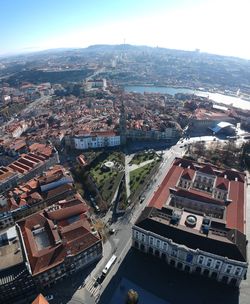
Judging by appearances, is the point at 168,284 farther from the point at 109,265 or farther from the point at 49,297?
the point at 49,297

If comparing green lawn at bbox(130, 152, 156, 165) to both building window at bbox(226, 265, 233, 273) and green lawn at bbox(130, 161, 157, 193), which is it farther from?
building window at bbox(226, 265, 233, 273)

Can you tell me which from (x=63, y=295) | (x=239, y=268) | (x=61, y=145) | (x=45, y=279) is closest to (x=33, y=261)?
(x=45, y=279)

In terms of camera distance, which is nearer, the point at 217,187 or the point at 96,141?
the point at 217,187

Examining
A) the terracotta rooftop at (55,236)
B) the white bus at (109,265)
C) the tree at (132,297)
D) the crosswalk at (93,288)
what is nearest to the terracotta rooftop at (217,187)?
the white bus at (109,265)

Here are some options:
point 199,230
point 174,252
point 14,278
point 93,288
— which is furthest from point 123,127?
point 14,278

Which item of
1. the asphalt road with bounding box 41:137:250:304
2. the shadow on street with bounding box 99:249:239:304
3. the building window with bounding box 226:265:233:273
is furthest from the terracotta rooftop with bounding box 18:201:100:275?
the building window with bounding box 226:265:233:273

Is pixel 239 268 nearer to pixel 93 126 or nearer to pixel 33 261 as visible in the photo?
pixel 33 261
